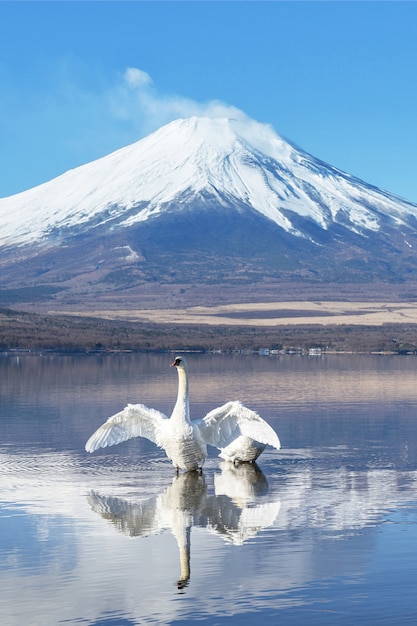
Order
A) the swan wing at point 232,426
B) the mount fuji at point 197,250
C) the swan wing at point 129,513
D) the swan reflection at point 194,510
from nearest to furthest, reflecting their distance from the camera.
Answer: the swan reflection at point 194,510 → the swan wing at point 129,513 → the swan wing at point 232,426 → the mount fuji at point 197,250

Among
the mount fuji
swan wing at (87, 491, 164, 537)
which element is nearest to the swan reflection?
swan wing at (87, 491, 164, 537)

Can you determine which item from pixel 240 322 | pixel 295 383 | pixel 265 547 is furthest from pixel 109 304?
pixel 265 547

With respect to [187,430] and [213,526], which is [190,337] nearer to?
[187,430]

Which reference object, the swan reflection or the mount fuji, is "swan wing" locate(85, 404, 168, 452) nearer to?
the swan reflection

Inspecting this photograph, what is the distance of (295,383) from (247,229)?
153 m

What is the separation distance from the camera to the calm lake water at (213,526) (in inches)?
441

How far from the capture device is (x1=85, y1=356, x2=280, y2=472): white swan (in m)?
18.3

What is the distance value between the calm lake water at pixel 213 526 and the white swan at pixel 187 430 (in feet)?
1.35

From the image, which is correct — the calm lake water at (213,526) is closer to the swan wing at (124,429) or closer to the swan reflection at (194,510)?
the swan reflection at (194,510)

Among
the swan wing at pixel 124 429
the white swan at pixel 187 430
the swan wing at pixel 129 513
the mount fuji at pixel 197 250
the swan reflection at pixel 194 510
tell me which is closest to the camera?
the swan reflection at pixel 194 510

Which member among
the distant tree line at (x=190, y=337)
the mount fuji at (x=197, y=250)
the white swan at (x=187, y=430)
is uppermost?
the mount fuji at (x=197, y=250)

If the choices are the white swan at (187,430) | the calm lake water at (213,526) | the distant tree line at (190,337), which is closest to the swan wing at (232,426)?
the white swan at (187,430)

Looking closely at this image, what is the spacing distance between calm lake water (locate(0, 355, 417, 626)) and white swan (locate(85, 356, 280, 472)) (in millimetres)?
411

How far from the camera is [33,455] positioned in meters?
20.8
